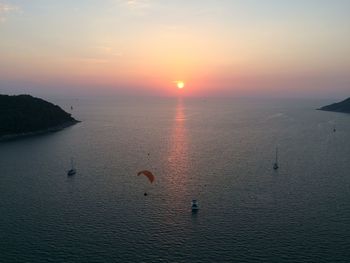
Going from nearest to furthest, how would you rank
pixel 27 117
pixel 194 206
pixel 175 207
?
pixel 194 206 < pixel 175 207 < pixel 27 117

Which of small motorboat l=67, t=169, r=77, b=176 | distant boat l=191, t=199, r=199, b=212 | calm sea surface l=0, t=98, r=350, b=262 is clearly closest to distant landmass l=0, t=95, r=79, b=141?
calm sea surface l=0, t=98, r=350, b=262

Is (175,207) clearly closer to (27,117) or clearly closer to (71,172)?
(71,172)

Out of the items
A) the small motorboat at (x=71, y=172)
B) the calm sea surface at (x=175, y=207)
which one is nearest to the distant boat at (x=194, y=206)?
the calm sea surface at (x=175, y=207)

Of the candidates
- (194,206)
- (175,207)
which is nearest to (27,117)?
(175,207)

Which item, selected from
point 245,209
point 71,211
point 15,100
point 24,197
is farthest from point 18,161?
point 15,100

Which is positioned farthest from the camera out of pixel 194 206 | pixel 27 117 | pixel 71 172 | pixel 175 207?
pixel 27 117

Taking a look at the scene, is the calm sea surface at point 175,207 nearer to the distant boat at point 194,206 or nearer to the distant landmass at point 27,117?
the distant boat at point 194,206
